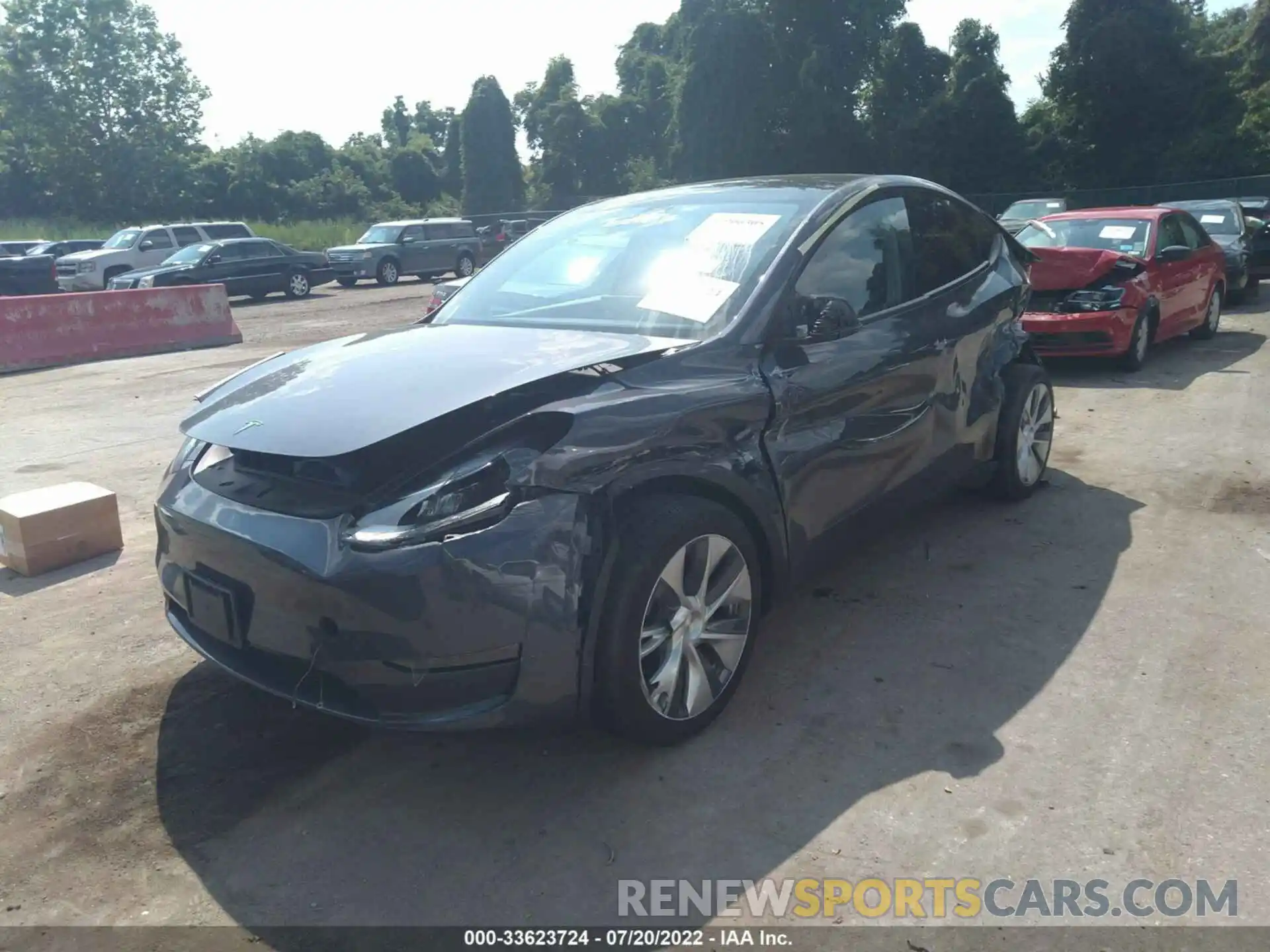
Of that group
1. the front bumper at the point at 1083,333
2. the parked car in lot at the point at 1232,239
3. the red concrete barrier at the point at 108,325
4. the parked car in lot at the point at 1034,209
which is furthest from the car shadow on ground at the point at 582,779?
the parked car in lot at the point at 1034,209

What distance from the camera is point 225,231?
26.3 meters

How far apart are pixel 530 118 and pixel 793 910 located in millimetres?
64891

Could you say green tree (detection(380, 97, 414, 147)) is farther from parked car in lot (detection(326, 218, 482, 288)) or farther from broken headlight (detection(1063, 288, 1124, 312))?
broken headlight (detection(1063, 288, 1124, 312))

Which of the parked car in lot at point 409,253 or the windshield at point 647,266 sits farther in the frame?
the parked car in lot at point 409,253

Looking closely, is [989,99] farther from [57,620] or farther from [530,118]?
[57,620]

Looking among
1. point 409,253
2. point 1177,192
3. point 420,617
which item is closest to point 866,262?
point 420,617

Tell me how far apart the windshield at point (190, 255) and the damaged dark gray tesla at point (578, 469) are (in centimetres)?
2032

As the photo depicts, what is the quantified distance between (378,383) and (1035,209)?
65.3 ft

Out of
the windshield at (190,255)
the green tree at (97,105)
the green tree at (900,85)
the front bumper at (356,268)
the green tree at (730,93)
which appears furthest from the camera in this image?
the green tree at (97,105)

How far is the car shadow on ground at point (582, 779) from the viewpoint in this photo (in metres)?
2.78

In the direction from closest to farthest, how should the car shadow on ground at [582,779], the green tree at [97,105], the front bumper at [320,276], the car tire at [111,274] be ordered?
the car shadow on ground at [582,779]
the car tire at [111,274]
the front bumper at [320,276]
the green tree at [97,105]

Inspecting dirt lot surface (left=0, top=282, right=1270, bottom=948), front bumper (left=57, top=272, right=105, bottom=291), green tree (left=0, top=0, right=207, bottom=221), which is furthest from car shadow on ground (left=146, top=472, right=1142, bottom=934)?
green tree (left=0, top=0, right=207, bottom=221)

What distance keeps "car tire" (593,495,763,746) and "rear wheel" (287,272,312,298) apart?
75.5 feet

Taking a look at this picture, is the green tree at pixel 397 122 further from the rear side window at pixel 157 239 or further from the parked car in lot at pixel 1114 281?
the parked car in lot at pixel 1114 281
